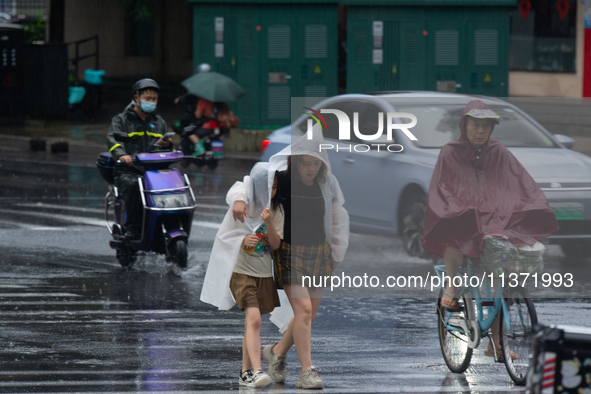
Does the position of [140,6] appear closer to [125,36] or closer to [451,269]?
[125,36]

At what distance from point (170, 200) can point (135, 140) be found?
774mm

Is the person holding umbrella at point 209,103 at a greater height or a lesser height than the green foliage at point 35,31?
lesser

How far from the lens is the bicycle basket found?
18.9 feet

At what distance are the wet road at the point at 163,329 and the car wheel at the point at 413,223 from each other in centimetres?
16

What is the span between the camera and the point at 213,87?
1825 centimetres

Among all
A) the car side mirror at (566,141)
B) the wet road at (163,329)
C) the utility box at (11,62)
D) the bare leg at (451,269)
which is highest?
the utility box at (11,62)

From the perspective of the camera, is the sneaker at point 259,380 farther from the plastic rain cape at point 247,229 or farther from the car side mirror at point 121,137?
the car side mirror at point 121,137

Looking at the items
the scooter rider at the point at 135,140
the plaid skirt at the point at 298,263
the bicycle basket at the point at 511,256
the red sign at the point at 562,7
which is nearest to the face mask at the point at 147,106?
the scooter rider at the point at 135,140

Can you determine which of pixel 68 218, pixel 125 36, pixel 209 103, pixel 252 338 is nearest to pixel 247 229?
pixel 252 338

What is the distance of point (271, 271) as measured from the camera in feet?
19.8

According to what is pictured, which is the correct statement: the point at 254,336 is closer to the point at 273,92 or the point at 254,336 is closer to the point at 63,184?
the point at 63,184

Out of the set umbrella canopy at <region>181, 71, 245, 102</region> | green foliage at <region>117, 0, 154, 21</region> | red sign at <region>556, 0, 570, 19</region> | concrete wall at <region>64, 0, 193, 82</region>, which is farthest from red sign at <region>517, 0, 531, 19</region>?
concrete wall at <region>64, 0, 193, 82</region>

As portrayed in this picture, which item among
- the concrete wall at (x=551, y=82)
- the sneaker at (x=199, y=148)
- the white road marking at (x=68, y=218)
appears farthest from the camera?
the concrete wall at (x=551, y=82)

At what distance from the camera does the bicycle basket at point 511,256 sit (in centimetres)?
576
